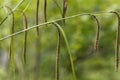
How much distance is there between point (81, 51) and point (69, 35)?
0.40 m

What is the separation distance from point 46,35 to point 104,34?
0.60 meters

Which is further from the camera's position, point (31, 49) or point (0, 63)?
point (31, 49)

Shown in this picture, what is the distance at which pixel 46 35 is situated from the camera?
4.17 metres

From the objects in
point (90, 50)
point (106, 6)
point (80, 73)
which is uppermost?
point (106, 6)

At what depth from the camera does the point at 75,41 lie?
155 inches

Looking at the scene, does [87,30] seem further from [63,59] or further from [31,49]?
[31,49]

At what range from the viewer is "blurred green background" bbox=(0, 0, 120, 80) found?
11.4 ft

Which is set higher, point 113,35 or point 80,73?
point 113,35

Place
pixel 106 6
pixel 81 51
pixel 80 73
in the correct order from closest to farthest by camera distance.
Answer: pixel 106 6 < pixel 81 51 < pixel 80 73

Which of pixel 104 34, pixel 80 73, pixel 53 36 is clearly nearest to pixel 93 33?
pixel 104 34

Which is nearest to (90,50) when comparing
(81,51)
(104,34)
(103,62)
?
(81,51)

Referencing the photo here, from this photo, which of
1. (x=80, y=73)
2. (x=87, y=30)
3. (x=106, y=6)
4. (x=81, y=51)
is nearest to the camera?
(x=106, y=6)

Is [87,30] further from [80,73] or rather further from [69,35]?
[80,73]

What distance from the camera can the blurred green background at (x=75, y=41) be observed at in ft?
11.4
